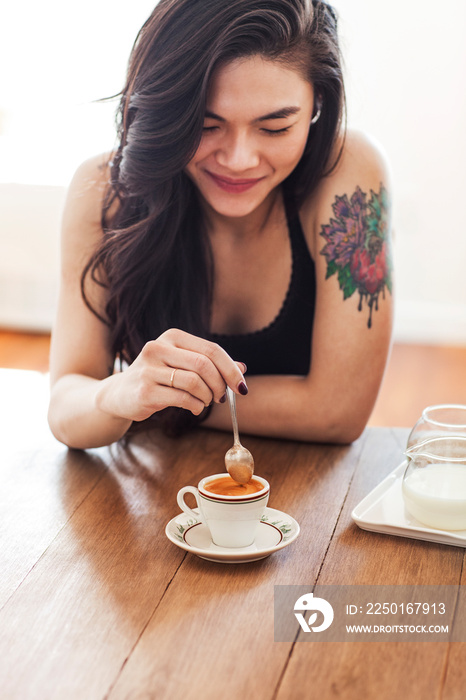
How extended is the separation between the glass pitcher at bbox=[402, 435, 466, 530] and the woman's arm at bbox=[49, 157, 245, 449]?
256 mm

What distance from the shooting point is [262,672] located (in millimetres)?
766

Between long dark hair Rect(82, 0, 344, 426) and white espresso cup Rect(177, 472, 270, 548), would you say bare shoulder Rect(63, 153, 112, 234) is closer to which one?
long dark hair Rect(82, 0, 344, 426)

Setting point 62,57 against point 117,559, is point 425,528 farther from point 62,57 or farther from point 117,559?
point 62,57

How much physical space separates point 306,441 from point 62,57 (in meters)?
2.72

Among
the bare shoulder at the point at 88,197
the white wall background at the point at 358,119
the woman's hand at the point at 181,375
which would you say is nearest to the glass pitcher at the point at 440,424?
the woman's hand at the point at 181,375

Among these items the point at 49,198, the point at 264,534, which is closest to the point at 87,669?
the point at 264,534

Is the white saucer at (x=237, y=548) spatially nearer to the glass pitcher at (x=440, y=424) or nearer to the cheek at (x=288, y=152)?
the glass pitcher at (x=440, y=424)

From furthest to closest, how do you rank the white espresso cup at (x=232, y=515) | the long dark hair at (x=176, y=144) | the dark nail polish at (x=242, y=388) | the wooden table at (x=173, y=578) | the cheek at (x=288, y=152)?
the cheek at (x=288, y=152) → the long dark hair at (x=176, y=144) → the dark nail polish at (x=242, y=388) → the white espresso cup at (x=232, y=515) → the wooden table at (x=173, y=578)

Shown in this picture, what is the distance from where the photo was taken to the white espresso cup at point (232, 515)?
94 centimetres

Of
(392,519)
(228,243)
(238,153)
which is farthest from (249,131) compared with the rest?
(392,519)

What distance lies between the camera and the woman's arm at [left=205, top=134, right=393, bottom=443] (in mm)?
1379

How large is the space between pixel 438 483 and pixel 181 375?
0.36 metres

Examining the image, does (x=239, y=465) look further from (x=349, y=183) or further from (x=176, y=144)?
(x=349, y=183)

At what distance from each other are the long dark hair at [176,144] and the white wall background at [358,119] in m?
2.10
